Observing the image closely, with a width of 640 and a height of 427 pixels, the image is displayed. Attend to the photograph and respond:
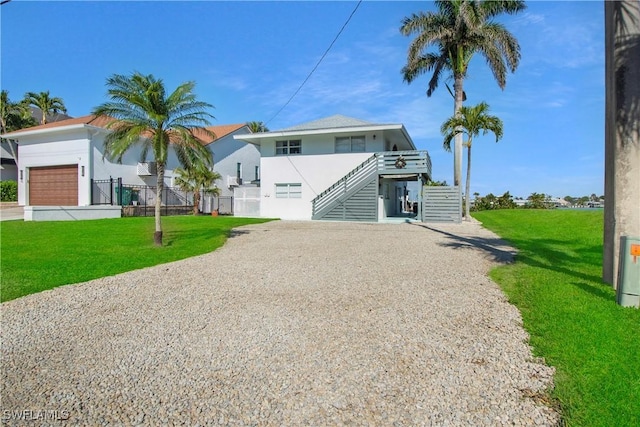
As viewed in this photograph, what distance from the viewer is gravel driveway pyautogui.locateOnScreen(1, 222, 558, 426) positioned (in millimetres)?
2734

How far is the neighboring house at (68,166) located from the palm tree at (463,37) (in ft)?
68.6

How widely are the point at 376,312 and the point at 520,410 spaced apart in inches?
91.4

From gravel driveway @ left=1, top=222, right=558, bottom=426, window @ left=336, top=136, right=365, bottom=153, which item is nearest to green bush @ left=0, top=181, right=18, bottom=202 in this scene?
window @ left=336, top=136, right=365, bottom=153

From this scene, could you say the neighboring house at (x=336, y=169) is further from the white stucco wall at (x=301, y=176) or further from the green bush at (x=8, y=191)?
the green bush at (x=8, y=191)

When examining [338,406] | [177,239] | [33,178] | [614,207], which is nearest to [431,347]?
[338,406]

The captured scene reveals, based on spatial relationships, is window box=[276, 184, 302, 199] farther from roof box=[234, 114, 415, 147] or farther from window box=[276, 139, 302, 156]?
roof box=[234, 114, 415, 147]

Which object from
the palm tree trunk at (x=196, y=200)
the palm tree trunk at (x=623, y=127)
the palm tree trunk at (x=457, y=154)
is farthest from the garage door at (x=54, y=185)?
the palm tree trunk at (x=623, y=127)

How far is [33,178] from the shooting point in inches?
1070

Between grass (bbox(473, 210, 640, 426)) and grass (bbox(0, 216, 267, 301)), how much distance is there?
7239mm

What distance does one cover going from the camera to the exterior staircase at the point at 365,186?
21188 mm

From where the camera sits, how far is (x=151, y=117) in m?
10.9

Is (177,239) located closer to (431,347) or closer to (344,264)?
(344,264)

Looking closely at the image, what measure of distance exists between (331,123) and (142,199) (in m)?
14.7

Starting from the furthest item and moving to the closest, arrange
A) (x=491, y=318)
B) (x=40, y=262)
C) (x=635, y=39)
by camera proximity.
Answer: (x=40, y=262)
(x=635, y=39)
(x=491, y=318)
